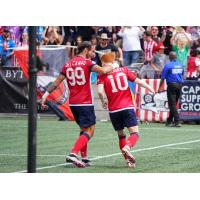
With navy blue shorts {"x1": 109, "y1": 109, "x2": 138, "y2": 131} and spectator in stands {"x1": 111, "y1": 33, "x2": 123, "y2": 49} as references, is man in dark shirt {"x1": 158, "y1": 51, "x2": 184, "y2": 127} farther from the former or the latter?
navy blue shorts {"x1": 109, "y1": 109, "x2": 138, "y2": 131}

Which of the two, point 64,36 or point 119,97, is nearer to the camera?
point 119,97

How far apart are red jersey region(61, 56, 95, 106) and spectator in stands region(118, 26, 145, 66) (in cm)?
1332

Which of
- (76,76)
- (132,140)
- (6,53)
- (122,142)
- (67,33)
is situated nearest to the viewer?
(132,140)

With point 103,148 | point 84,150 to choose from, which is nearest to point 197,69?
point 103,148

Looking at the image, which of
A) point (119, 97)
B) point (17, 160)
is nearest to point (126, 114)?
point (119, 97)

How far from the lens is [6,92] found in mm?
27969

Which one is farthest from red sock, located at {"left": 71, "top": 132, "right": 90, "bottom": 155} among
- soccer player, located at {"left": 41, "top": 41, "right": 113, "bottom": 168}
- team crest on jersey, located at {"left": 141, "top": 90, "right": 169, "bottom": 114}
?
team crest on jersey, located at {"left": 141, "top": 90, "right": 169, "bottom": 114}

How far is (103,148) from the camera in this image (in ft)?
58.7

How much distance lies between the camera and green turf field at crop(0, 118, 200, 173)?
14016 mm

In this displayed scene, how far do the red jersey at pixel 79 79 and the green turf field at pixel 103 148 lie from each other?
3.74 feet

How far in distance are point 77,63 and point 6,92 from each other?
13.7m

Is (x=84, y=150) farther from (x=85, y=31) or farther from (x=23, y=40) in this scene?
(x=23, y=40)

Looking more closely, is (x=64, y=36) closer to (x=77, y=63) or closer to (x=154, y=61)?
(x=154, y=61)

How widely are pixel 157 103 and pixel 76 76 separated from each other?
12373 mm
